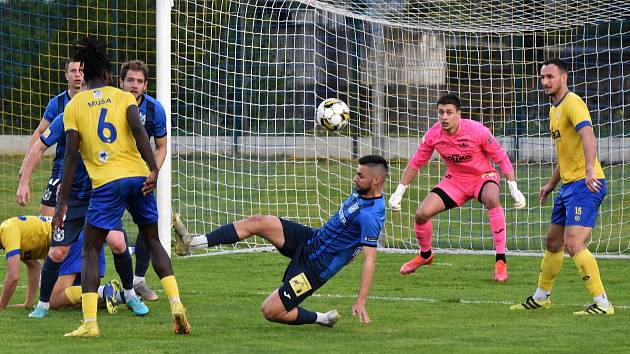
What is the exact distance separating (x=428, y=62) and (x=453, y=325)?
31.1ft

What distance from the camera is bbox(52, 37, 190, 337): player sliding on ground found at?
27.1 feet

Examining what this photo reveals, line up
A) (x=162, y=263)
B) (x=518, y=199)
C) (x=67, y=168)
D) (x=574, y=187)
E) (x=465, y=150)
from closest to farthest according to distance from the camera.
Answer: (x=67, y=168), (x=162, y=263), (x=574, y=187), (x=518, y=199), (x=465, y=150)

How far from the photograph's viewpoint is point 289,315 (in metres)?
8.73

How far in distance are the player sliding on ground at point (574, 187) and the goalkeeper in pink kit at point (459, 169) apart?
8.01 feet

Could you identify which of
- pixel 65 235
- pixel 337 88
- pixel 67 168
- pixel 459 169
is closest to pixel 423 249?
pixel 459 169

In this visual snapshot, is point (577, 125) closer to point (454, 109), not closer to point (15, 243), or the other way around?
point (454, 109)

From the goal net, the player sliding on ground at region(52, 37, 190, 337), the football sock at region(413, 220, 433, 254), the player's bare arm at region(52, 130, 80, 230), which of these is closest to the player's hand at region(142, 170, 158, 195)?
the player sliding on ground at region(52, 37, 190, 337)

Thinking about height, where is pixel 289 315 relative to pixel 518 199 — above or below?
below

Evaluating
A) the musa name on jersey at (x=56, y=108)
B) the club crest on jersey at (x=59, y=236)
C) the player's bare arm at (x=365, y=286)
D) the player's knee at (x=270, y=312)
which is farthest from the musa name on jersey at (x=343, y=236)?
the musa name on jersey at (x=56, y=108)

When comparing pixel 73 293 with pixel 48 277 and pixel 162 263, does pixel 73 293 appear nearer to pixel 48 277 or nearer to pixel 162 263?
pixel 48 277

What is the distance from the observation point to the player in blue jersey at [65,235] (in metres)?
9.40

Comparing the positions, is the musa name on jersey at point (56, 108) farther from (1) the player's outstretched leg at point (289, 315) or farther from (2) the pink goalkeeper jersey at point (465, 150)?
(2) the pink goalkeeper jersey at point (465, 150)

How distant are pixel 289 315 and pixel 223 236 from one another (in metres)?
0.74

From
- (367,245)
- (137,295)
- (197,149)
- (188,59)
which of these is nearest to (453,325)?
(367,245)
